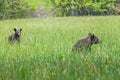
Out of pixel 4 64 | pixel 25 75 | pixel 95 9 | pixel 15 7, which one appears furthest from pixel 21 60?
pixel 95 9

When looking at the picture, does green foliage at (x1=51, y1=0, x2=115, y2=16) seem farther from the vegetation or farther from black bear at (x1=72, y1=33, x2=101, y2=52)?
black bear at (x1=72, y1=33, x2=101, y2=52)

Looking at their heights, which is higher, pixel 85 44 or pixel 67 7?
pixel 85 44

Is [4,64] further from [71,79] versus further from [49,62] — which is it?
[71,79]

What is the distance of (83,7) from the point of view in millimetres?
50844

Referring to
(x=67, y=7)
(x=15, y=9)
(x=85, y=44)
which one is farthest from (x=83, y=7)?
(x=85, y=44)

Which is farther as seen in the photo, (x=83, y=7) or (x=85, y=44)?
(x=83, y=7)

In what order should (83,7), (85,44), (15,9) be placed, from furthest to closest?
(83,7)
(15,9)
(85,44)

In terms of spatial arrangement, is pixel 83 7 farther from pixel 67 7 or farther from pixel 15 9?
pixel 15 9

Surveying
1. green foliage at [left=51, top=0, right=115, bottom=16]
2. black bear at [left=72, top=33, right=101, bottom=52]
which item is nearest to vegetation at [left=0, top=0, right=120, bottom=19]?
green foliage at [left=51, top=0, right=115, bottom=16]

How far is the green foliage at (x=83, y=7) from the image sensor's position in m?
50.1

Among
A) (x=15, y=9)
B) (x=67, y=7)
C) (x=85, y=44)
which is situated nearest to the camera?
(x=85, y=44)

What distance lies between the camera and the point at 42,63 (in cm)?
579

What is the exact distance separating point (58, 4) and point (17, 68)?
1857 inches

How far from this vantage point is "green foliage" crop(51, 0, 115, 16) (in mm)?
50131
